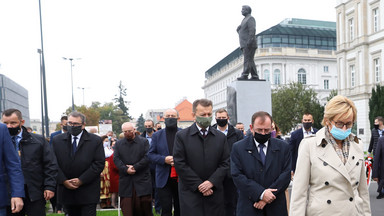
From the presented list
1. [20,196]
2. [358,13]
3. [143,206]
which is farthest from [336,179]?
[358,13]

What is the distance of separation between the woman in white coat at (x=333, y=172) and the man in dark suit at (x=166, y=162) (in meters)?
3.36

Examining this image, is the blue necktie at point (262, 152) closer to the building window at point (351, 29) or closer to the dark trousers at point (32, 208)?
the dark trousers at point (32, 208)

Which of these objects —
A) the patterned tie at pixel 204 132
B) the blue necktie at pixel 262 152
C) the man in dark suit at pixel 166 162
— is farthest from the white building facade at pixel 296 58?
the blue necktie at pixel 262 152

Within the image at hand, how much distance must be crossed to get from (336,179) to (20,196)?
3.46 m

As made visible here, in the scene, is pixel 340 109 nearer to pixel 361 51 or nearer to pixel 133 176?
pixel 133 176

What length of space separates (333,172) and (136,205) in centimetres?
470

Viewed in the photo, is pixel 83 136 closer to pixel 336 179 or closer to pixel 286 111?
pixel 336 179

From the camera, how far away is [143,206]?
7.09 metres

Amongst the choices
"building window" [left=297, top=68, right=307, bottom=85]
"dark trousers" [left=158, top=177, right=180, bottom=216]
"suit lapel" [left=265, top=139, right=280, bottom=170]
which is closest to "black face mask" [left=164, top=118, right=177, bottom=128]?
"dark trousers" [left=158, top=177, right=180, bottom=216]

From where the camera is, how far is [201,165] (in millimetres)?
5152

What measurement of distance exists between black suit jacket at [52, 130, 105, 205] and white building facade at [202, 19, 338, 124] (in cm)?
6745

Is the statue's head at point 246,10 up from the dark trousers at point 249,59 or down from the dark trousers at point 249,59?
up

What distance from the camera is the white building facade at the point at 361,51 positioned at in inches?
1761

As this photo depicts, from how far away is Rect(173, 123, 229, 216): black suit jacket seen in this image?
499 cm
